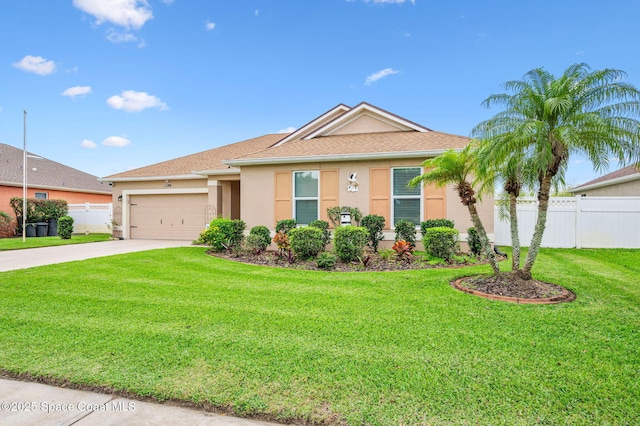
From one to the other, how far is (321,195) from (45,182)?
63.7ft

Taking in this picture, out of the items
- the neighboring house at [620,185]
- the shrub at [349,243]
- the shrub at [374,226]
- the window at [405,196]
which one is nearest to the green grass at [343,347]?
the shrub at [349,243]

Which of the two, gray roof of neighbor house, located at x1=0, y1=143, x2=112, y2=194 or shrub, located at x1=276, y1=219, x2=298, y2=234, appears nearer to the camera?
shrub, located at x1=276, y1=219, x2=298, y2=234

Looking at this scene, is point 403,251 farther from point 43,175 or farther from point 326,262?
point 43,175

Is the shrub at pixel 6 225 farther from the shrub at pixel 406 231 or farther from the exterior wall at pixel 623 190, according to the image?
→ the exterior wall at pixel 623 190

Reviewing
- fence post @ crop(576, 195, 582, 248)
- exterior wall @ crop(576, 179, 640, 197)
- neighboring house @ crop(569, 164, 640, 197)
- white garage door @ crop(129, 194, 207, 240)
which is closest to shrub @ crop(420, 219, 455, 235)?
fence post @ crop(576, 195, 582, 248)

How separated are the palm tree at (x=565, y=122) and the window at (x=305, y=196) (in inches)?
248

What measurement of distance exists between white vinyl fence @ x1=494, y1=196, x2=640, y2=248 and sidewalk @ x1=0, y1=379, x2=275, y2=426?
11759mm

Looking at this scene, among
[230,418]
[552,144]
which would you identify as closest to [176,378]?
[230,418]

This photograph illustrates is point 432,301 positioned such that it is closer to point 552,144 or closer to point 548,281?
point 548,281

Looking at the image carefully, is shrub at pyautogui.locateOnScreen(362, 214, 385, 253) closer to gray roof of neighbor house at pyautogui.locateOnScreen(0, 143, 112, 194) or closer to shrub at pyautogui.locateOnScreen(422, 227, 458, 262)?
shrub at pyautogui.locateOnScreen(422, 227, 458, 262)

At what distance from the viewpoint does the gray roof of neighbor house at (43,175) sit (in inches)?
770

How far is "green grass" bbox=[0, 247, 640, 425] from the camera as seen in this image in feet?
8.83

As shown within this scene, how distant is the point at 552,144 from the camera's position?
5.71 meters

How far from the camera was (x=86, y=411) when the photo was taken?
2689 millimetres
